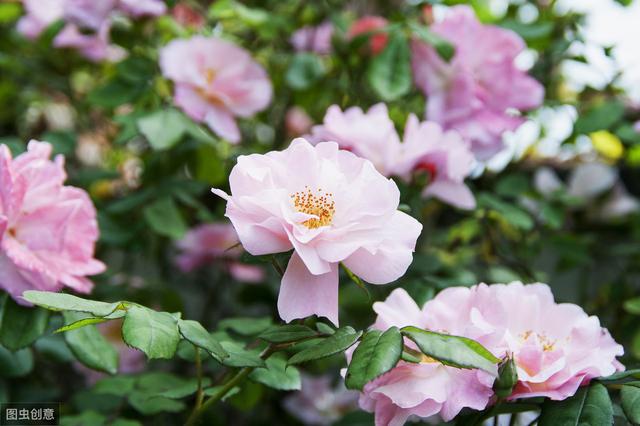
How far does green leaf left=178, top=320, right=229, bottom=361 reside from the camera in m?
0.54

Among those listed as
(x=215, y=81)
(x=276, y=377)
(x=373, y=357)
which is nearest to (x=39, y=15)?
(x=215, y=81)

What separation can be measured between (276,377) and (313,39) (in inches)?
26.9

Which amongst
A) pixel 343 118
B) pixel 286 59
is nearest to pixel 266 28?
pixel 286 59

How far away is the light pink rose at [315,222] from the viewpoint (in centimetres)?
53

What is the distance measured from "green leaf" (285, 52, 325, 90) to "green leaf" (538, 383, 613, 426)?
635 millimetres

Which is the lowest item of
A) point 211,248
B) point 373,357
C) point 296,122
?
point 211,248

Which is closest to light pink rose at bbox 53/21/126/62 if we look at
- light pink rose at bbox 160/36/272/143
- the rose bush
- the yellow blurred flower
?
the rose bush

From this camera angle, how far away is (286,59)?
49.4 inches

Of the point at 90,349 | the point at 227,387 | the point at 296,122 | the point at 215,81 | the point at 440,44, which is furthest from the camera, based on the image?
the point at 296,122

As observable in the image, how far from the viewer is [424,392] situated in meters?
0.54

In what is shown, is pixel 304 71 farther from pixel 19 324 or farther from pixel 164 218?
Result: pixel 19 324

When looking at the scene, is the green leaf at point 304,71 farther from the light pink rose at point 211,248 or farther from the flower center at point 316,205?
the flower center at point 316,205

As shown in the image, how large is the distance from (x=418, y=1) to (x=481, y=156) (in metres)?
0.28

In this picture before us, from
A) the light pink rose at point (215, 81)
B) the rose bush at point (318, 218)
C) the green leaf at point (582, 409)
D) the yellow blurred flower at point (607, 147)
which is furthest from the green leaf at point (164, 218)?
the yellow blurred flower at point (607, 147)
